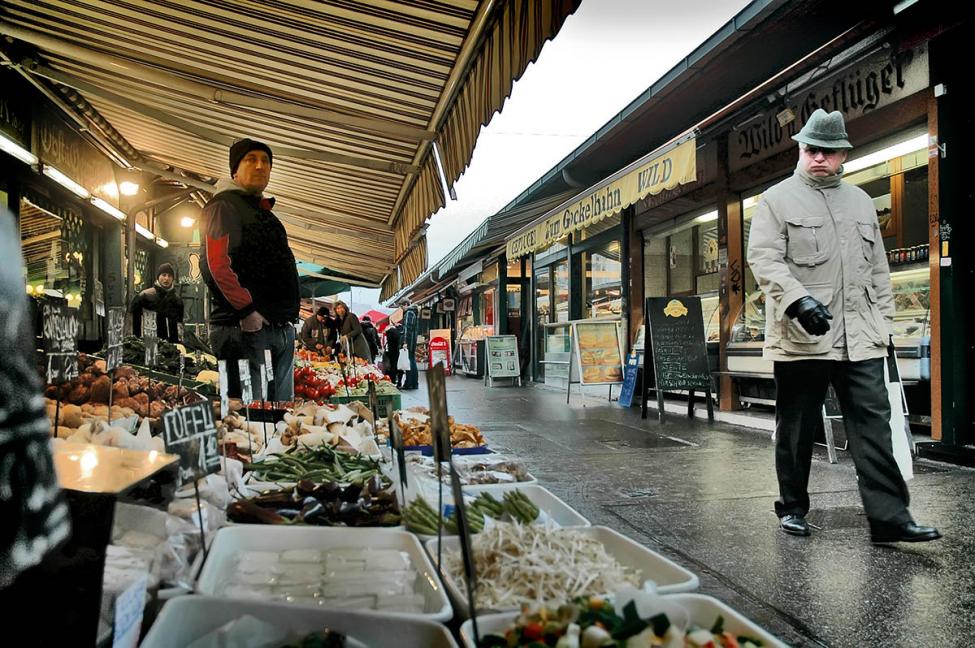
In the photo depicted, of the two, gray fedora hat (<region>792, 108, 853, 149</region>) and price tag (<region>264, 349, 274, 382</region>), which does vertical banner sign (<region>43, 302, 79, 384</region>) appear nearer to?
price tag (<region>264, 349, 274, 382</region>)

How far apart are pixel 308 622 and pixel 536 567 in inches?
23.0

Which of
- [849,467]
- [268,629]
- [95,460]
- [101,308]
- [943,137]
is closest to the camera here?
[95,460]

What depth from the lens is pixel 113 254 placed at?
10.4 meters

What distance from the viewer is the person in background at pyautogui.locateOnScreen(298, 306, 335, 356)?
13.8m

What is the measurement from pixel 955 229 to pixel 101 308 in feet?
20.7

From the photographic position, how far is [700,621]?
1.54 meters

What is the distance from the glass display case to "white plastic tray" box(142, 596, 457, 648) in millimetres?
5924

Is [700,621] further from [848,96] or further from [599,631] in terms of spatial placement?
[848,96]

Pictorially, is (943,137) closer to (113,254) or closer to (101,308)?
(101,308)

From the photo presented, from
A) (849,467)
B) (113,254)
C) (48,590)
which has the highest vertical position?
(113,254)

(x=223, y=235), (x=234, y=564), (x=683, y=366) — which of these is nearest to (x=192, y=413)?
(x=234, y=564)

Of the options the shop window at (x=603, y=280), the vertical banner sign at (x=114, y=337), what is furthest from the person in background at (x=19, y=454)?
the shop window at (x=603, y=280)

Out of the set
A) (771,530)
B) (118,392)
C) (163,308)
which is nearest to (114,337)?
(118,392)

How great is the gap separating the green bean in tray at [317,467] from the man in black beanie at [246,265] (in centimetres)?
89
